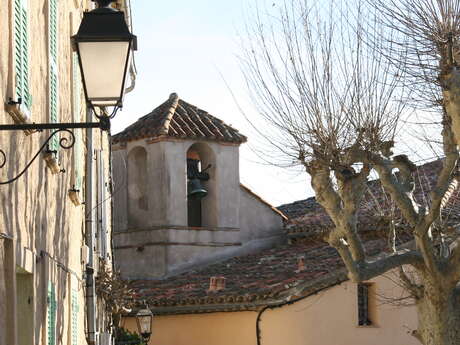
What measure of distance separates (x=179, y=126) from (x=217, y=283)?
190 inches

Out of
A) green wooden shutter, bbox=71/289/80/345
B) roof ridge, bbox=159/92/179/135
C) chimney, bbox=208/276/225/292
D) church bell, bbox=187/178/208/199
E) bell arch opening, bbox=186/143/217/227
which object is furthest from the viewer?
bell arch opening, bbox=186/143/217/227

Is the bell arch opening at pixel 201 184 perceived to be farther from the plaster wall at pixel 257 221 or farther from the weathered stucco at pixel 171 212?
the plaster wall at pixel 257 221

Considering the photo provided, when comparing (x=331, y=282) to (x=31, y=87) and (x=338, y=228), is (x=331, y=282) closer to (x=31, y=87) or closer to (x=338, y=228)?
(x=338, y=228)

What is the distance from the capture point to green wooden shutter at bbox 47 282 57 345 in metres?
9.00

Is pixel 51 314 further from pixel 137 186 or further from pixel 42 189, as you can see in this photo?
pixel 137 186

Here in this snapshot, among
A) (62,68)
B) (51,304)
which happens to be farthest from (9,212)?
(62,68)

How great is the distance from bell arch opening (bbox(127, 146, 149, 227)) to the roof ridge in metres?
1.07

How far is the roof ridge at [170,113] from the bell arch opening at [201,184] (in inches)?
34.8

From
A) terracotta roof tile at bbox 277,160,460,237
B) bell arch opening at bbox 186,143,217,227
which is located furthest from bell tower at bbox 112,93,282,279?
terracotta roof tile at bbox 277,160,460,237

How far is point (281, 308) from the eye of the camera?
74.8 feet

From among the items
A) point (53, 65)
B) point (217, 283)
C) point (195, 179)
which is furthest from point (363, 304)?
point (53, 65)

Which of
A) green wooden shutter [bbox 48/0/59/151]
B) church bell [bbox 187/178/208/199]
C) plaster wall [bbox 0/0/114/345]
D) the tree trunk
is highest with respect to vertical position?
church bell [bbox 187/178/208/199]

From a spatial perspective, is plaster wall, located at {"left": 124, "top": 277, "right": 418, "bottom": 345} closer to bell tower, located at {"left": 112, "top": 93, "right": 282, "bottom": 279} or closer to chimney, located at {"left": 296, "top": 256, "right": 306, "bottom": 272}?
chimney, located at {"left": 296, "top": 256, "right": 306, "bottom": 272}

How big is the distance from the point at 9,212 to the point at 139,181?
22.2 meters
